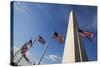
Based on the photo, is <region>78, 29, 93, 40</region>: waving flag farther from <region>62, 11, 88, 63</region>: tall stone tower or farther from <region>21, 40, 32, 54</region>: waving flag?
<region>21, 40, 32, 54</region>: waving flag

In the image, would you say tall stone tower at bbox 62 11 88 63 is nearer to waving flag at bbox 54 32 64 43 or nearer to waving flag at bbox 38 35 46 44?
waving flag at bbox 54 32 64 43

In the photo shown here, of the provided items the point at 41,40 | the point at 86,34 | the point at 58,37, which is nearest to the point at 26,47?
the point at 41,40

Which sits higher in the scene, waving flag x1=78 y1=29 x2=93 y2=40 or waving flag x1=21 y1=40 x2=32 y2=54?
waving flag x1=78 y1=29 x2=93 y2=40

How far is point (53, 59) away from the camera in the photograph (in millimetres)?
2209

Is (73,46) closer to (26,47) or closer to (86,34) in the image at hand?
(86,34)

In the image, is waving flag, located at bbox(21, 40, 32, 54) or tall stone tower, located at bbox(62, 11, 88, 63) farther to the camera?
tall stone tower, located at bbox(62, 11, 88, 63)

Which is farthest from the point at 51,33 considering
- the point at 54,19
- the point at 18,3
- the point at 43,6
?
the point at 18,3

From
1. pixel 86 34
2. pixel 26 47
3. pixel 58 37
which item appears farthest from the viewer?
pixel 86 34

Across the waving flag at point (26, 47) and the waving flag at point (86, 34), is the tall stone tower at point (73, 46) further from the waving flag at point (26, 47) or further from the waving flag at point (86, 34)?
the waving flag at point (26, 47)

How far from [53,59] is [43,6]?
57 cm

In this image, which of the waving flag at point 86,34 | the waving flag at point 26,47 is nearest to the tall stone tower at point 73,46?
the waving flag at point 86,34

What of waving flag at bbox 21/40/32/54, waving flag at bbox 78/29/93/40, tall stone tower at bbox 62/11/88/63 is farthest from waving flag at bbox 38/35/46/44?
waving flag at bbox 78/29/93/40

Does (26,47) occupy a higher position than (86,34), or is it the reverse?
(86,34)

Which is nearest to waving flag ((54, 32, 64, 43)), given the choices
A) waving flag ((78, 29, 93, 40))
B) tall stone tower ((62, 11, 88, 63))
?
tall stone tower ((62, 11, 88, 63))
